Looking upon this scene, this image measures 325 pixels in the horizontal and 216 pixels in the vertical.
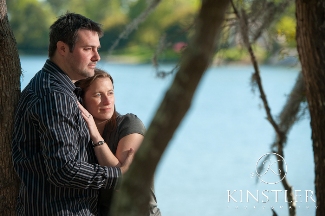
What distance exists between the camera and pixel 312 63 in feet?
9.84

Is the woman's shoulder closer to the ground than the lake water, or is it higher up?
closer to the ground

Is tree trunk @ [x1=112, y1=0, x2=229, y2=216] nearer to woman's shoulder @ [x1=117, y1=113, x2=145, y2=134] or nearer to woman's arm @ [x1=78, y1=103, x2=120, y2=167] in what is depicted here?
woman's arm @ [x1=78, y1=103, x2=120, y2=167]

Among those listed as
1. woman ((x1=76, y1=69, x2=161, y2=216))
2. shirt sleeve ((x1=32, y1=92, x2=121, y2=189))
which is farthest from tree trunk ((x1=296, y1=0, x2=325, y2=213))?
shirt sleeve ((x1=32, y1=92, x2=121, y2=189))

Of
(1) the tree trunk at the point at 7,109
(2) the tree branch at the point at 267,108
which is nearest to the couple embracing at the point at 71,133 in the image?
(1) the tree trunk at the point at 7,109

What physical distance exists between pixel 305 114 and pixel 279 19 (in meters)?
0.77

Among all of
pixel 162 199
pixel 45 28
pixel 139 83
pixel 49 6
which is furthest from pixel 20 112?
pixel 139 83

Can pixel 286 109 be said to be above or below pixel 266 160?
above

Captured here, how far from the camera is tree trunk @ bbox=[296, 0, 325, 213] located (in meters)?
2.94

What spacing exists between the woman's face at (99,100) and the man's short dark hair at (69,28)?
0.73 ft

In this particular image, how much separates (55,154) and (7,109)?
0.57 m

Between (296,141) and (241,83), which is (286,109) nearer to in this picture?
(296,141)

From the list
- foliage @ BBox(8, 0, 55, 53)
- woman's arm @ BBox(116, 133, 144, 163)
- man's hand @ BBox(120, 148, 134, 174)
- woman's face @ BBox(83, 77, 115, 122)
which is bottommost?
man's hand @ BBox(120, 148, 134, 174)

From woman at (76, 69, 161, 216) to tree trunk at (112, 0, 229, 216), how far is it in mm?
1010

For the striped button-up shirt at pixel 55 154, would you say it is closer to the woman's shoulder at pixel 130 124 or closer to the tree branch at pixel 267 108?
the woman's shoulder at pixel 130 124
